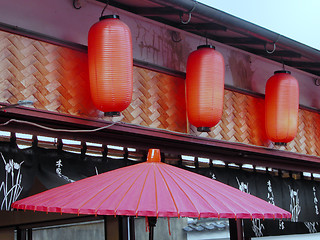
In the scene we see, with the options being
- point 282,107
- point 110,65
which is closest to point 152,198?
point 110,65

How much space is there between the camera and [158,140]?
21.3 feet

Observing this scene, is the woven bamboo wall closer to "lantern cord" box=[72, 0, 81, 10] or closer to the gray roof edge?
"lantern cord" box=[72, 0, 81, 10]

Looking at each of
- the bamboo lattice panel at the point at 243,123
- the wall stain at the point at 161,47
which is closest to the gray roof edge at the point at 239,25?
the wall stain at the point at 161,47

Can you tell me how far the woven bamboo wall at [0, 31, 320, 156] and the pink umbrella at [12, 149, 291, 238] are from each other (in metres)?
1.54

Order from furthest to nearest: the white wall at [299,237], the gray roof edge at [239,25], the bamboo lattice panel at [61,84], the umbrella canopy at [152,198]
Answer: the white wall at [299,237], the gray roof edge at [239,25], the bamboo lattice panel at [61,84], the umbrella canopy at [152,198]

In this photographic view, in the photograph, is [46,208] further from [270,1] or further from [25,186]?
[270,1]

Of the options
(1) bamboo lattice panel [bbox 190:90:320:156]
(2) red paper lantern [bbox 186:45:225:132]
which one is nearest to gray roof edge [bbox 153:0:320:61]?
(2) red paper lantern [bbox 186:45:225:132]

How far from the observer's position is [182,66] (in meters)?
7.13

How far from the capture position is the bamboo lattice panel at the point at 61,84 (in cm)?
511

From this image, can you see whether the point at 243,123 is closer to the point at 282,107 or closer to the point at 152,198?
the point at 282,107

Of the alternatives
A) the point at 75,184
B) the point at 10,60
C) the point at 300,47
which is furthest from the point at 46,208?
the point at 300,47

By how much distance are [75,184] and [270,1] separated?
22.9 ft

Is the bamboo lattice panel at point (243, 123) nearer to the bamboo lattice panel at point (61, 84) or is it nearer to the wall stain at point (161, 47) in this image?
the bamboo lattice panel at point (61, 84)

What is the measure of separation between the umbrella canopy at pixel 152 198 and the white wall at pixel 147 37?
2318 mm
